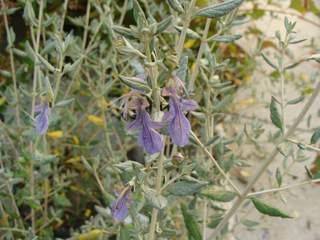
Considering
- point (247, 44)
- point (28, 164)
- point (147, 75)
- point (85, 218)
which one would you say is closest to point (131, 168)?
point (147, 75)

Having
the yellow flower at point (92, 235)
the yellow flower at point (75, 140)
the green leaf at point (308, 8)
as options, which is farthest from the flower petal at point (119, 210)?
the green leaf at point (308, 8)

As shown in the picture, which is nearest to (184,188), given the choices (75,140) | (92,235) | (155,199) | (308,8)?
(155,199)

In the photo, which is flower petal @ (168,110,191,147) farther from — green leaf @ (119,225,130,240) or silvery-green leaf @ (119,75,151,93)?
green leaf @ (119,225,130,240)

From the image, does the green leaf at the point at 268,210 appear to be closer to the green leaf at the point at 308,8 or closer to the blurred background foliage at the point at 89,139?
the blurred background foliage at the point at 89,139

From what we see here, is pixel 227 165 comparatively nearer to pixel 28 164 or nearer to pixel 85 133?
pixel 28 164

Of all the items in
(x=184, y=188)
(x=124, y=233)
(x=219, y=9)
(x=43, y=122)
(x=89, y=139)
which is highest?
(x=219, y=9)

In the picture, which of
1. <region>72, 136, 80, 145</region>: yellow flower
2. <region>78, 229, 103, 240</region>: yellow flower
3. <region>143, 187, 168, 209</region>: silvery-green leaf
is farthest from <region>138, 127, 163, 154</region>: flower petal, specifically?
<region>72, 136, 80, 145</region>: yellow flower

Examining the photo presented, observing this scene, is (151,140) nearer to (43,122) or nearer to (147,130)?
(147,130)
